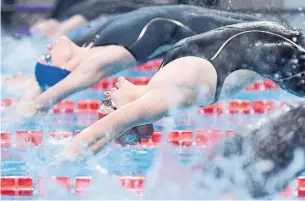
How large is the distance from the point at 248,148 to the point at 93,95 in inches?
55.3

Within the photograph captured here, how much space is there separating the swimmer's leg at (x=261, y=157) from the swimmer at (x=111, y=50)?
0.51 meters

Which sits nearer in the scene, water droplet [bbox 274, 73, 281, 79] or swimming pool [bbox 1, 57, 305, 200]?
water droplet [bbox 274, 73, 281, 79]

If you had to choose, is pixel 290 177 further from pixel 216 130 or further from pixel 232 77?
pixel 216 130

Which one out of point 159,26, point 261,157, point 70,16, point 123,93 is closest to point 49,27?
point 70,16

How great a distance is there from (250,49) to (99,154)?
26.7 inches

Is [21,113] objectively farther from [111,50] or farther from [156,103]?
[156,103]

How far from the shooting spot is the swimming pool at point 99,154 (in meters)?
2.03

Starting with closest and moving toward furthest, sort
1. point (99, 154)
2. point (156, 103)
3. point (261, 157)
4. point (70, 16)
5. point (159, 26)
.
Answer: point (156, 103) < point (261, 157) < point (99, 154) < point (159, 26) < point (70, 16)

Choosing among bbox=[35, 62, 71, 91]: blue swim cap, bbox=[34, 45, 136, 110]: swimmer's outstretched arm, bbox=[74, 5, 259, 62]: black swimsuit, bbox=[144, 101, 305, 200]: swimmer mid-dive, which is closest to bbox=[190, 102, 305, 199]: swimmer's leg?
bbox=[144, 101, 305, 200]: swimmer mid-dive

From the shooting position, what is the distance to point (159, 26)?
7.33 feet

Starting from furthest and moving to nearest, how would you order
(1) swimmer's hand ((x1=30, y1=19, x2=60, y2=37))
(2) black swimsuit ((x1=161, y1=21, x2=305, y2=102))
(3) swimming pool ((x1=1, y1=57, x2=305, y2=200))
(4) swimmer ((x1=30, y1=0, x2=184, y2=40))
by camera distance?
1. (1) swimmer's hand ((x1=30, y1=19, x2=60, y2=37))
2. (4) swimmer ((x1=30, y1=0, x2=184, y2=40))
3. (3) swimming pool ((x1=1, y1=57, x2=305, y2=200))
4. (2) black swimsuit ((x1=161, y1=21, x2=305, y2=102))

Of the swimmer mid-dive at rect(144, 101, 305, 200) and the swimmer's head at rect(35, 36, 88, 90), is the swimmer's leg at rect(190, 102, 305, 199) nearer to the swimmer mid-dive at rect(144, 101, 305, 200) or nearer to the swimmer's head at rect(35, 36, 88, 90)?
the swimmer mid-dive at rect(144, 101, 305, 200)

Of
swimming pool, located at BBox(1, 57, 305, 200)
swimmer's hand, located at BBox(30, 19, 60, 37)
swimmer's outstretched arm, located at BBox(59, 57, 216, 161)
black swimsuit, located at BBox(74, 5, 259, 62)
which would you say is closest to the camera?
swimmer's outstretched arm, located at BBox(59, 57, 216, 161)

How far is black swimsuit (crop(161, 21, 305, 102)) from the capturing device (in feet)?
5.53
